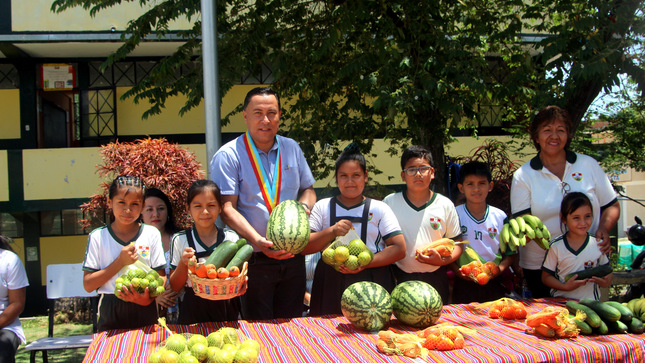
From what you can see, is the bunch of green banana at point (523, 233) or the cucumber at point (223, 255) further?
the bunch of green banana at point (523, 233)

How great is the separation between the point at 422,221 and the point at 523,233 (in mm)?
814

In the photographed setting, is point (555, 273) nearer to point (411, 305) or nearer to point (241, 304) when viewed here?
point (411, 305)

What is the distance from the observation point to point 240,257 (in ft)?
11.2

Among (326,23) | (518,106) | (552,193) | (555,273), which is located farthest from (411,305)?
(518,106)

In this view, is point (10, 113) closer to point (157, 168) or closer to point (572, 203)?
point (157, 168)

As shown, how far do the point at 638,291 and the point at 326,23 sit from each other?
20.5 feet

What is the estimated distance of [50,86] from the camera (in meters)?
12.4

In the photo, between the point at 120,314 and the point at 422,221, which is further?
the point at 422,221

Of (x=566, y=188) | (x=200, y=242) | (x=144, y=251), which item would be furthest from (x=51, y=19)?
(x=566, y=188)

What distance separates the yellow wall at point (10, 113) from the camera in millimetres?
12367

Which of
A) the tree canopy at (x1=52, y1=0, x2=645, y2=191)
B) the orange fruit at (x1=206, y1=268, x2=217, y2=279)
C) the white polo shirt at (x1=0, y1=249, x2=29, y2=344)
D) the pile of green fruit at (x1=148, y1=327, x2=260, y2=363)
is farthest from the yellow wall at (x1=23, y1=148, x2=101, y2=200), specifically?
the pile of green fruit at (x1=148, y1=327, x2=260, y2=363)

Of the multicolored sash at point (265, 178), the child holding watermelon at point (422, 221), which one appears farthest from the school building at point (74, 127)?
the multicolored sash at point (265, 178)

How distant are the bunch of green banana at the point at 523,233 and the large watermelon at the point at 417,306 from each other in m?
1.00

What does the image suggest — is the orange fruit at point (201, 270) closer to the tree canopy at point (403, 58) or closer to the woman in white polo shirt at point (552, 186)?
the woman in white polo shirt at point (552, 186)
